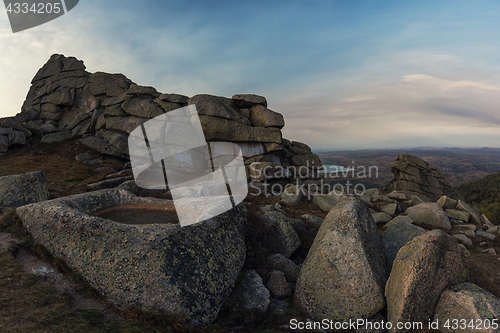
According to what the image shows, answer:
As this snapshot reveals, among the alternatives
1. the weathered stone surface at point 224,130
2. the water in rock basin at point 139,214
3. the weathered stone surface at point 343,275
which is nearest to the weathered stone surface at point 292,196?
the weathered stone surface at point 343,275

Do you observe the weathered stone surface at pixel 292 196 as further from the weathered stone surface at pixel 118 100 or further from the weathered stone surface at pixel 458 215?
the weathered stone surface at pixel 118 100

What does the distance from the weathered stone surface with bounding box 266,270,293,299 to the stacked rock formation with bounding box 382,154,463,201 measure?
3911 centimetres

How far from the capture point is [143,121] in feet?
128

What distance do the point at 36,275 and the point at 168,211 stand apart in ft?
15.1

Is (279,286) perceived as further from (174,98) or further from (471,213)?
(174,98)

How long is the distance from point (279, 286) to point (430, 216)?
18209 mm

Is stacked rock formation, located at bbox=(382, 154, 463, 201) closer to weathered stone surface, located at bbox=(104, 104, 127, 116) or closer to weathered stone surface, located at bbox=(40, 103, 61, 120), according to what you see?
weathered stone surface, located at bbox=(104, 104, 127, 116)

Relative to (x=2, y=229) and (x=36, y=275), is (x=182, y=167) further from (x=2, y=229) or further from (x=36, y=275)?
(x=36, y=275)

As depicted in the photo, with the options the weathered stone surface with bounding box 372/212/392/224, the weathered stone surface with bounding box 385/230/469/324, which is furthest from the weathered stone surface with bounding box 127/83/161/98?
the weathered stone surface with bounding box 385/230/469/324

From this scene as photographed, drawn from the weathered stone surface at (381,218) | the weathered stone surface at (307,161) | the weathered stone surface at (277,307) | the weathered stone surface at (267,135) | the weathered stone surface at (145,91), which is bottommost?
the weathered stone surface at (381,218)

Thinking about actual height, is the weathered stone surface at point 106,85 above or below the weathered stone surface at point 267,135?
above

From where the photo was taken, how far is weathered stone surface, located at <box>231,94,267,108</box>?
1462 inches

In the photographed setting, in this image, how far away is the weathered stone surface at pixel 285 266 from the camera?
979 centimetres

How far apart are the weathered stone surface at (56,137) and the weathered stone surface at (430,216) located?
46512 millimetres
